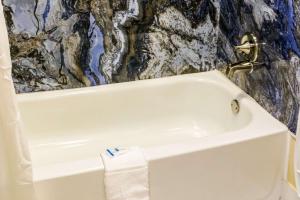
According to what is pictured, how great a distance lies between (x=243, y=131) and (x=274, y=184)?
290 millimetres

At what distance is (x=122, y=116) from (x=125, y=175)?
30.8 inches

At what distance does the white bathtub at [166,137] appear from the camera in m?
1.42

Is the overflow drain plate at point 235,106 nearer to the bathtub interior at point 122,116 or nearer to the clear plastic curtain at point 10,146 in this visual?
the bathtub interior at point 122,116

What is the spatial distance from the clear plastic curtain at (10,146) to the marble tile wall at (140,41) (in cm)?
77

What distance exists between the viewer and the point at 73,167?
1.36 m

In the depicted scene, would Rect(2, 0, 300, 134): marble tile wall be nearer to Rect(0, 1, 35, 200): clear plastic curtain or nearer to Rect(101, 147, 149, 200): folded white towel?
Rect(101, 147, 149, 200): folded white towel

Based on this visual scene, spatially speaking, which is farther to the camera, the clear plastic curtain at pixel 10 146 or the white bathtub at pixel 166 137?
the white bathtub at pixel 166 137

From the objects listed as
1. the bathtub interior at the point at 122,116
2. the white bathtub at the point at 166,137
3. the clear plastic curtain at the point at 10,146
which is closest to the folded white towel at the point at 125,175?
the white bathtub at the point at 166,137

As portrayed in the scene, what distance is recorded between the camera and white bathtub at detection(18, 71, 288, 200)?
1.42 metres

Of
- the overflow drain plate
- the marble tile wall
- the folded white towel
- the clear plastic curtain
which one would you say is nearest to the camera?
the clear plastic curtain

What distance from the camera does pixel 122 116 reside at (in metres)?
2.13

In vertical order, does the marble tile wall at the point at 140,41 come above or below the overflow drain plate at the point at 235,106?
above


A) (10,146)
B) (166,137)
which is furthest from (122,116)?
(10,146)

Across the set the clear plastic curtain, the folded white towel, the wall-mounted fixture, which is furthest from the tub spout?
the clear plastic curtain
